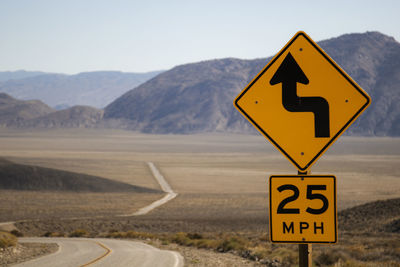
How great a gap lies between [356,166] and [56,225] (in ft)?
214

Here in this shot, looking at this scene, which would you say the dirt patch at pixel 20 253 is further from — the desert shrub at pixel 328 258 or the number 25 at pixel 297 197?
the number 25 at pixel 297 197

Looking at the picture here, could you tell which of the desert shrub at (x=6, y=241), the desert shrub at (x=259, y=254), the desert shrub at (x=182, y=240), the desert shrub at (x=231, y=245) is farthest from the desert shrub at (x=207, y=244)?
the desert shrub at (x=6, y=241)

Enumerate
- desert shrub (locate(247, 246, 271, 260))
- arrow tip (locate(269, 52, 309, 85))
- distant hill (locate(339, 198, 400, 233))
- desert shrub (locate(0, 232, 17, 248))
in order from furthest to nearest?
1. distant hill (locate(339, 198, 400, 233))
2. desert shrub (locate(0, 232, 17, 248))
3. desert shrub (locate(247, 246, 271, 260))
4. arrow tip (locate(269, 52, 309, 85))

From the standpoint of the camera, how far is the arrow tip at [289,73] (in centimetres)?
388

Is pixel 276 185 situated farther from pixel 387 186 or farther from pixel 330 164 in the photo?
pixel 330 164

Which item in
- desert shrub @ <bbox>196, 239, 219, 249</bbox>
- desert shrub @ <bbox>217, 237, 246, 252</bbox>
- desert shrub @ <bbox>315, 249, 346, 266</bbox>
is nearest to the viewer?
desert shrub @ <bbox>315, 249, 346, 266</bbox>

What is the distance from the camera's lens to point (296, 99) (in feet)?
12.7

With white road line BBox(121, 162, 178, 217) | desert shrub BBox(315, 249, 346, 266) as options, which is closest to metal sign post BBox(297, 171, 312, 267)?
desert shrub BBox(315, 249, 346, 266)

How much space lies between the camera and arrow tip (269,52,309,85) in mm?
3885

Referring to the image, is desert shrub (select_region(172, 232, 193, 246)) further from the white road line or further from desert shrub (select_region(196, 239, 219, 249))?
the white road line

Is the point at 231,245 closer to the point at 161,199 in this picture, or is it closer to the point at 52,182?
the point at 161,199

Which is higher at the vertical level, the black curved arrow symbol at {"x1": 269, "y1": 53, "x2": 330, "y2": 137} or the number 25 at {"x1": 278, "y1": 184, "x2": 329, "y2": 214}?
the black curved arrow symbol at {"x1": 269, "y1": 53, "x2": 330, "y2": 137}

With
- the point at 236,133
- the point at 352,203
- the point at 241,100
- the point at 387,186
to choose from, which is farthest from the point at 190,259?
the point at 236,133

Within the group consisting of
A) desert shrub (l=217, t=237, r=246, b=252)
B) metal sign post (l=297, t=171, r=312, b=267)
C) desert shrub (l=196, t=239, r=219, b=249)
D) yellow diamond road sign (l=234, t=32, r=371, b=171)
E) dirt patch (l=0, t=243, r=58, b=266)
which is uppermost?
yellow diamond road sign (l=234, t=32, r=371, b=171)
